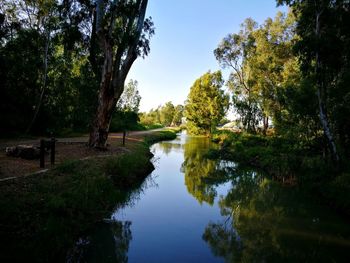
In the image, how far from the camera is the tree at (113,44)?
1406cm

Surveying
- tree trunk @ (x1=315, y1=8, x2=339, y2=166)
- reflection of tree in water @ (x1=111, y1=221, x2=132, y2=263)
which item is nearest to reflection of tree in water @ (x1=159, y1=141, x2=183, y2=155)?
tree trunk @ (x1=315, y1=8, x2=339, y2=166)

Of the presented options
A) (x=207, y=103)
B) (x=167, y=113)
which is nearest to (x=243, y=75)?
(x=207, y=103)

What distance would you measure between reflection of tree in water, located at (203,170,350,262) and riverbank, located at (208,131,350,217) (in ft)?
2.77

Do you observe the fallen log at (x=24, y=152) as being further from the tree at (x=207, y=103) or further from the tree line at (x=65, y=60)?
the tree at (x=207, y=103)

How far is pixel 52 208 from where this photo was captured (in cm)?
A: 659

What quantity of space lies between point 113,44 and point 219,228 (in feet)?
37.2

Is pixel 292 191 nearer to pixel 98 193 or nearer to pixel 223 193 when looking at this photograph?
pixel 223 193

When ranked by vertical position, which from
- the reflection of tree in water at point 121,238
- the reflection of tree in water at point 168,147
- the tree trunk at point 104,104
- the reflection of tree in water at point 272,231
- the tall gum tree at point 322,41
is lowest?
the reflection of tree in water at point 121,238

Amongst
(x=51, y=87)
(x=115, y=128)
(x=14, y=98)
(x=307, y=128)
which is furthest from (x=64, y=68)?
(x=307, y=128)

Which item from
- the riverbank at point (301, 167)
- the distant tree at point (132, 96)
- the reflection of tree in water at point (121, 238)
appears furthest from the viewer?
the distant tree at point (132, 96)

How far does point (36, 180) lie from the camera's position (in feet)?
25.8

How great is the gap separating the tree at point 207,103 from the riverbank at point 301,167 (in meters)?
25.9

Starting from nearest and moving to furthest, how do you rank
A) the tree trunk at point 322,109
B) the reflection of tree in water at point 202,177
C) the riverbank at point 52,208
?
the riverbank at point 52,208, the tree trunk at point 322,109, the reflection of tree in water at point 202,177

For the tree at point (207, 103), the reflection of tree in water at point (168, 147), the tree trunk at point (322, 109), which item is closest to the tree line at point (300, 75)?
the tree trunk at point (322, 109)
